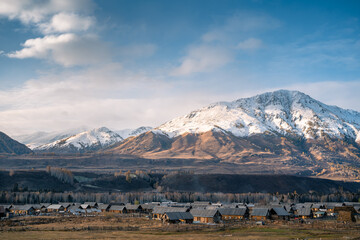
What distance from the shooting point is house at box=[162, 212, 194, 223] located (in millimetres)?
95750

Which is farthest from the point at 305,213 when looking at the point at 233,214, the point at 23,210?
the point at 23,210

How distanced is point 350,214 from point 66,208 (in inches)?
3943

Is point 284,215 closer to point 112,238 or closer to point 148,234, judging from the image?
point 148,234

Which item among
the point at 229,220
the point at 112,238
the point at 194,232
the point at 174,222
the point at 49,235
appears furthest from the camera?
the point at 229,220

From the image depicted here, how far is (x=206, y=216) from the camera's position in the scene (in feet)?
337

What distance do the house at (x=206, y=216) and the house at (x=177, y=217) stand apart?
3.47m

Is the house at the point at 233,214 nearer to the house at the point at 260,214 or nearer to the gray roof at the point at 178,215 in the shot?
the house at the point at 260,214

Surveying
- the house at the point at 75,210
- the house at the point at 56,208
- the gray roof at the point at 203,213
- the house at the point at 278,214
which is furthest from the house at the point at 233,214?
the house at the point at 56,208

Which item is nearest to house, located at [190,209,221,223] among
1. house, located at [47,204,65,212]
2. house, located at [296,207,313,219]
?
house, located at [296,207,313,219]

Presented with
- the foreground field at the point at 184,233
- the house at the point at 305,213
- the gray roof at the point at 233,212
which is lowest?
the house at the point at 305,213

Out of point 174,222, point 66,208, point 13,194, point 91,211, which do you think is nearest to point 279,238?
point 174,222

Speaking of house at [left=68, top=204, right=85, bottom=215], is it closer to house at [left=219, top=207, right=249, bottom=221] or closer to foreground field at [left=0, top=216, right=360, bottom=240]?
house at [left=219, top=207, right=249, bottom=221]

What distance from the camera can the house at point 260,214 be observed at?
106750mm

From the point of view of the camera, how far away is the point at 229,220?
104812mm
